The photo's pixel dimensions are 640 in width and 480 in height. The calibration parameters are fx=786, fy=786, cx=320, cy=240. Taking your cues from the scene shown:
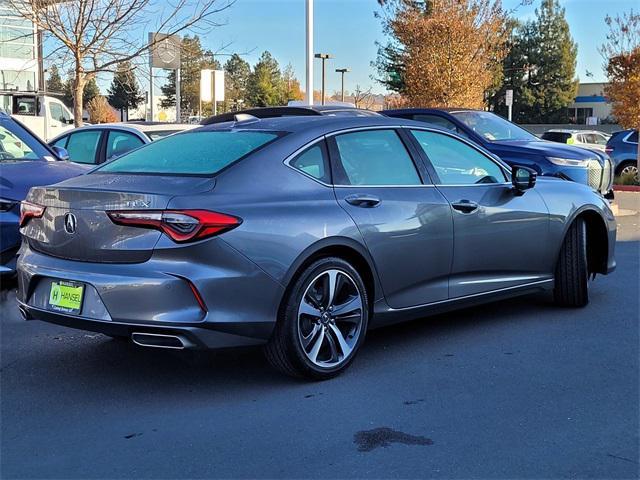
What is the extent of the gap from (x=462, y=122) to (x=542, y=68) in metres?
60.9

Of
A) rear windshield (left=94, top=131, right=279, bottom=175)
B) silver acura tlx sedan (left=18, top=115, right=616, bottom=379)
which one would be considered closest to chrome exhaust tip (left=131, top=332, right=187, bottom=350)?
silver acura tlx sedan (left=18, top=115, right=616, bottom=379)

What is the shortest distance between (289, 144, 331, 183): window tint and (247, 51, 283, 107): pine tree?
64.6 meters

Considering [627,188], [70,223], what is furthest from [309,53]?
[70,223]

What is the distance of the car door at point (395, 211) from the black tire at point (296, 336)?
1.16ft

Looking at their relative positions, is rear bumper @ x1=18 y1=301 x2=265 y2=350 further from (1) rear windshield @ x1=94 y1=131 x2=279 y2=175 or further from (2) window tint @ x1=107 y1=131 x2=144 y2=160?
(2) window tint @ x1=107 y1=131 x2=144 y2=160

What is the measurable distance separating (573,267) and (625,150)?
1627cm

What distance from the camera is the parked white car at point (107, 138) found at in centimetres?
1033

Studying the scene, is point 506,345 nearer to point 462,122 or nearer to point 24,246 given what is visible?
point 24,246

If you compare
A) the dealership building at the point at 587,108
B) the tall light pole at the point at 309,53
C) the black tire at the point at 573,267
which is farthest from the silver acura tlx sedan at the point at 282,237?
the dealership building at the point at 587,108

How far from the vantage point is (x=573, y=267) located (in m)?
6.32

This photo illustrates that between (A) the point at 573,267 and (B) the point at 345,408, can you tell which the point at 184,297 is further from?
(A) the point at 573,267

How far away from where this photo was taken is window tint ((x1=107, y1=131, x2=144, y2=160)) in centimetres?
1027

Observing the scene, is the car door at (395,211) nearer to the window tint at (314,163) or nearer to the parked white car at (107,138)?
the window tint at (314,163)

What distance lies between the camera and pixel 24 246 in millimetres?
4742
